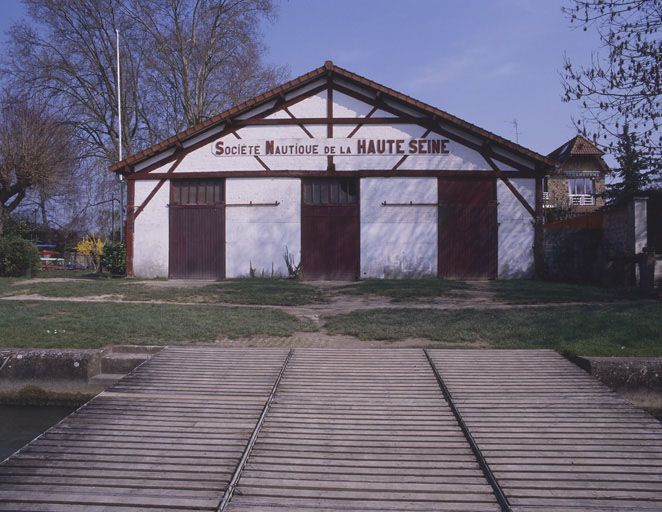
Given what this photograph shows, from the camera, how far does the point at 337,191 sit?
1731 centimetres

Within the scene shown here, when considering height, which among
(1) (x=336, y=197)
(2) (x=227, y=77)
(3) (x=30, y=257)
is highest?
(2) (x=227, y=77)

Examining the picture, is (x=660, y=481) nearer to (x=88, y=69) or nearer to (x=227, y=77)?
(x=227, y=77)

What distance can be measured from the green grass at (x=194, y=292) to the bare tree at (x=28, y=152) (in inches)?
336

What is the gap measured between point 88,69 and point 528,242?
2347 centimetres

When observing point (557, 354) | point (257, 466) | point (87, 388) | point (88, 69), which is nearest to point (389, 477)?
point (257, 466)

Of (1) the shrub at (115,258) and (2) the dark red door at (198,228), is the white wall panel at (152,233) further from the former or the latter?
(1) the shrub at (115,258)

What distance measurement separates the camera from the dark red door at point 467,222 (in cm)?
1703

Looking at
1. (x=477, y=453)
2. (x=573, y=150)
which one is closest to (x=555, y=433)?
(x=477, y=453)

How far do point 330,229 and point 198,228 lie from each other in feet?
13.0

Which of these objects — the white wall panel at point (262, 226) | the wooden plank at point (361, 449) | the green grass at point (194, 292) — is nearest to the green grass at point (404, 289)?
the green grass at point (194, 292)

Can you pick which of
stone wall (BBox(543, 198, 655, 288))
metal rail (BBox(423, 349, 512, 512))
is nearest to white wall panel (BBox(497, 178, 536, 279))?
stone wall (BBox(543, 198, 655, 288))

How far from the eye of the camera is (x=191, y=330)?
28.1 ft

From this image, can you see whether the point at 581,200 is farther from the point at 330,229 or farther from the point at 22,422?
the point at 22,422

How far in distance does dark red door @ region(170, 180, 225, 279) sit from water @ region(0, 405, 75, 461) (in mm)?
10527
